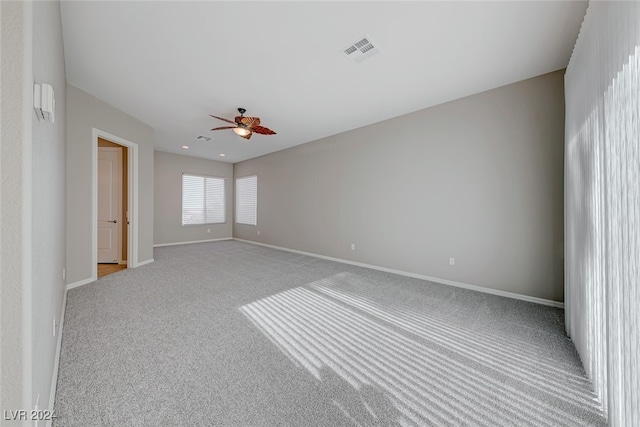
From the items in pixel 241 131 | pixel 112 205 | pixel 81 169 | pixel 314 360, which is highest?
pixel 241 131

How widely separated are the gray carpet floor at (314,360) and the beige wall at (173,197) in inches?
150

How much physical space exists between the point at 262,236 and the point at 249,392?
19.0ft

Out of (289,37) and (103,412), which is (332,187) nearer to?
(289,37)

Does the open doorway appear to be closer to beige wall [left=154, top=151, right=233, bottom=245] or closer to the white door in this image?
the white door

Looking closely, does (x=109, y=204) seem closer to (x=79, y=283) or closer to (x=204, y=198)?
(x=79, y=283)

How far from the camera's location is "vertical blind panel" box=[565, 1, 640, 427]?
1.07 meters

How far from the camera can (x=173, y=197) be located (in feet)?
22.8

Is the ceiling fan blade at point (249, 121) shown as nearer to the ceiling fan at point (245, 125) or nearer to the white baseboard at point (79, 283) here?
the ceiling fan at point (245, 125)

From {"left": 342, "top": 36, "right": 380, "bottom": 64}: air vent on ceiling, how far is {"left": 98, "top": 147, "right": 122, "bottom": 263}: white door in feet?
16.3

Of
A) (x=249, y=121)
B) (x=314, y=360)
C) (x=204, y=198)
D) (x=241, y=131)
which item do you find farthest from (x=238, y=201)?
(x=314, y=360)

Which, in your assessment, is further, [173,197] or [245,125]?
[173,197]

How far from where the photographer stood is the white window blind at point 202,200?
7238mm

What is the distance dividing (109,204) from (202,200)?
2875 mm

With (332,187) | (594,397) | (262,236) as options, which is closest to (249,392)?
(594,397)
